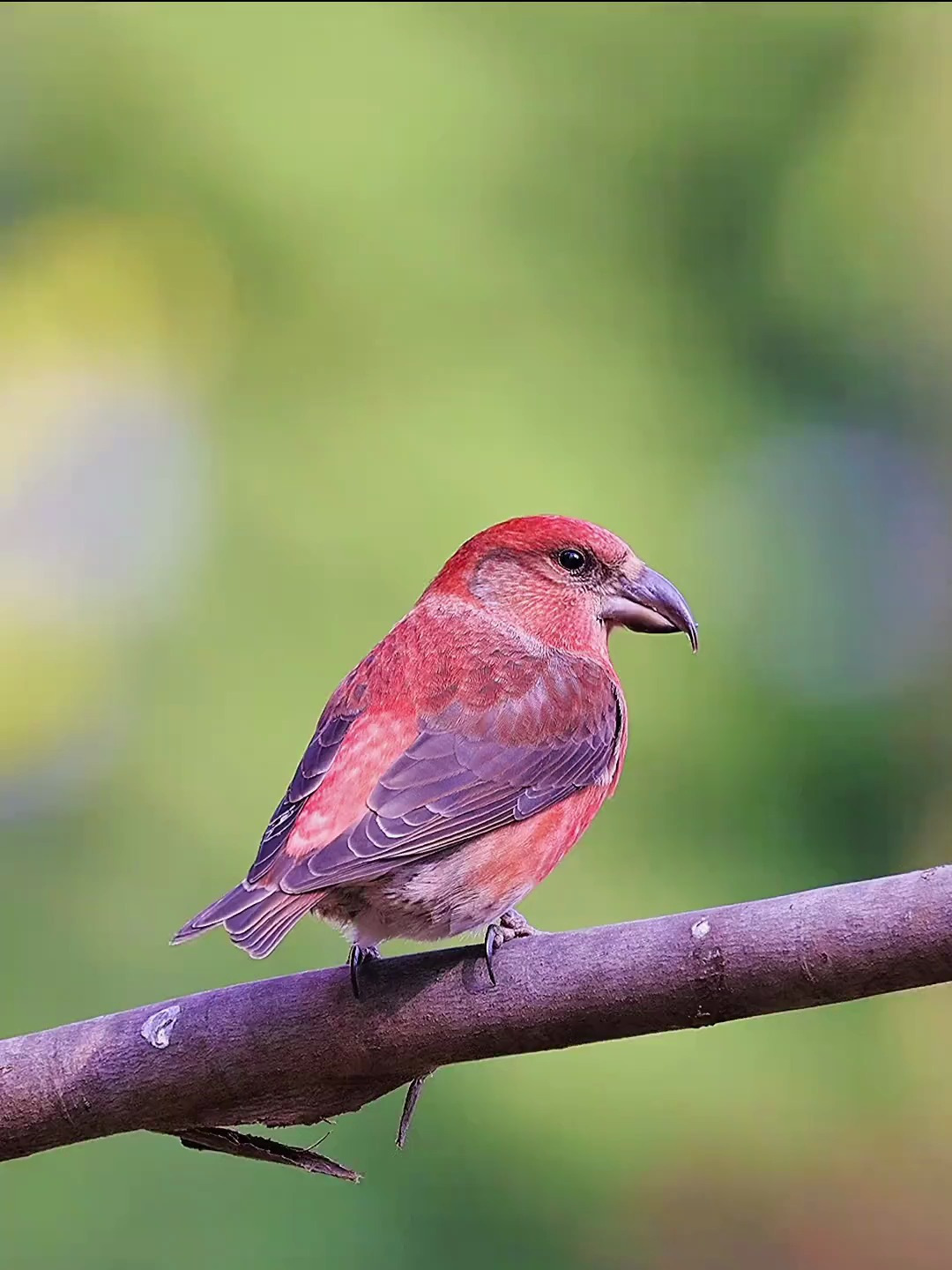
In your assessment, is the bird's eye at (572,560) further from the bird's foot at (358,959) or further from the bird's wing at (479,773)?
the bird's foot at (358,959)

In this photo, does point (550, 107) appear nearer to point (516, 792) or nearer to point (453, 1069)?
point (453, 1069)

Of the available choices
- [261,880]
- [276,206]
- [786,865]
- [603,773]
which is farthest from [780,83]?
[261,880]

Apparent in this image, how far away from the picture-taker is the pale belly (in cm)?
279

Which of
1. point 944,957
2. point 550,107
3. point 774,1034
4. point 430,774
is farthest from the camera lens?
point 550,107

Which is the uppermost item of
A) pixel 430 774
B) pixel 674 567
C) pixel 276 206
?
pixel 276 206

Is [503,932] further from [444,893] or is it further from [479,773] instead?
[479,773]

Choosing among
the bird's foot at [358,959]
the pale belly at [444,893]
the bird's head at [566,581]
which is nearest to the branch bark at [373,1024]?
the bird's foot at [358,959]

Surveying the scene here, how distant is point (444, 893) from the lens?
2820 millimetres

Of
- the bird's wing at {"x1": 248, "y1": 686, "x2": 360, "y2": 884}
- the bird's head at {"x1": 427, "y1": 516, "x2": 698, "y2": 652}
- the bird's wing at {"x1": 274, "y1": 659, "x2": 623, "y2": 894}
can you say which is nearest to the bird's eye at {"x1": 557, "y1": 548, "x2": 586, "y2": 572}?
the bird's head at {"x1": 427, "y1": 516, "x2": 698, "y2": 652}

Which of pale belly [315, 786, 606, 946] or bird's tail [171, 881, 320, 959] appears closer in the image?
bird's tail [171, 881, 320, 959]

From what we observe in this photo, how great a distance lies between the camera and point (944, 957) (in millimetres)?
2045

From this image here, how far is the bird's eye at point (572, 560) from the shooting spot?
3.48 metres

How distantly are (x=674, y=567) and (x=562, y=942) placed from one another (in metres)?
3.90

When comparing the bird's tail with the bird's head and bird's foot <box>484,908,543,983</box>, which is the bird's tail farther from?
the bird's head
